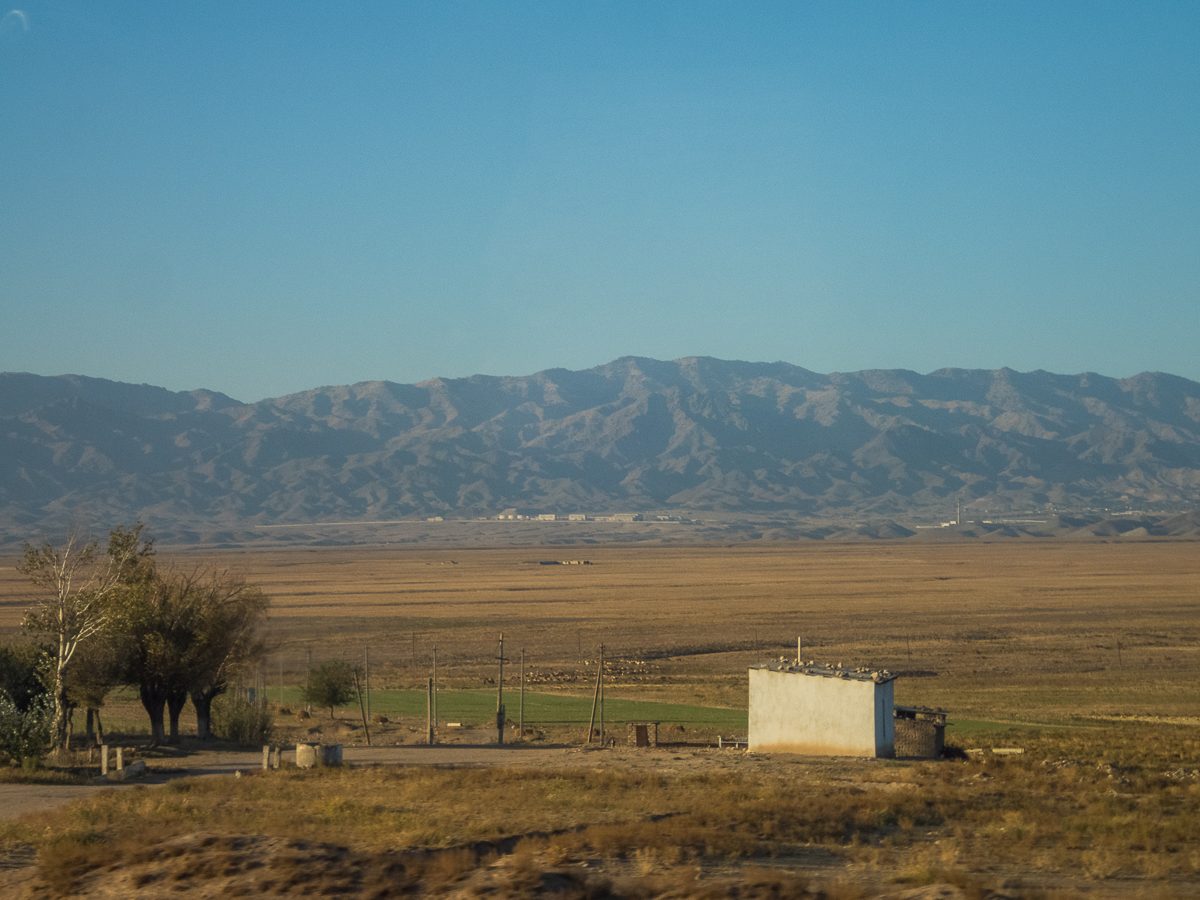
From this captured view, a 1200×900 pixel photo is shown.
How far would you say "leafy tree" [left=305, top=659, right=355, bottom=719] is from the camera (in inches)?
1754

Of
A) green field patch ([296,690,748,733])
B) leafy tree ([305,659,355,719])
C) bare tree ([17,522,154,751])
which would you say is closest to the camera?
bare tree ([17,522,154,751])

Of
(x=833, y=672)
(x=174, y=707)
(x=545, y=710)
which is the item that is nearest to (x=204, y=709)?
(x=174, y=707)

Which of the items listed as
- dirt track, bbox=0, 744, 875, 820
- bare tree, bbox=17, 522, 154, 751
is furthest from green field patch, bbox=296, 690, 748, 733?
bare tree, bbox=17, 522, 154, 751

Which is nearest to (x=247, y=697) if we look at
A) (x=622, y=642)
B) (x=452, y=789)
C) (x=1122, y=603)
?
(x=452, y=789)

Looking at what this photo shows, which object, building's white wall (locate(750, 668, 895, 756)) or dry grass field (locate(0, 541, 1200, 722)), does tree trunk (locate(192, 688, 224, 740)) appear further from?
building's white wall (locate(750, 668, 895, 756))

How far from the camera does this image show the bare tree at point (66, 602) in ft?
99.1

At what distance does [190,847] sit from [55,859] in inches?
65.2

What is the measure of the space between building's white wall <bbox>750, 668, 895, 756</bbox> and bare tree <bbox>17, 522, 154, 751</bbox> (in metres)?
17.0

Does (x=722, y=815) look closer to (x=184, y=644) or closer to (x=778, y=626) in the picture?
(x=184, y=644)

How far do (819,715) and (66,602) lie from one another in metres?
19.4

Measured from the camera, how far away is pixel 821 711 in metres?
32.3

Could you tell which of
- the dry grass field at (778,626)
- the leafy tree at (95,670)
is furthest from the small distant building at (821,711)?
the leafy tree at (95,670)

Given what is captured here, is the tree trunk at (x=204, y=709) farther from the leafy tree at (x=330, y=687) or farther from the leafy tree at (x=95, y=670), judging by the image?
the leafy tree at (x=330, y=687)

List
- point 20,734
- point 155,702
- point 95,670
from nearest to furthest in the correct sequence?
1. point 20,734
2. point 95,670
3. point 155,702
